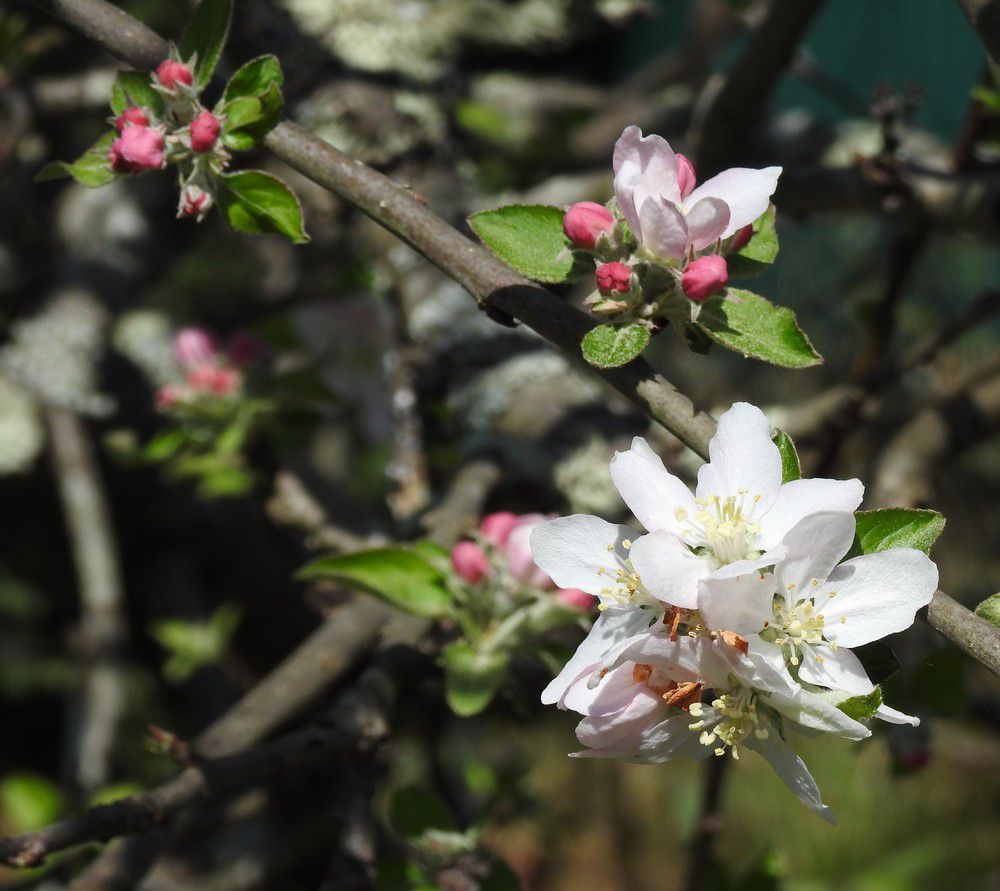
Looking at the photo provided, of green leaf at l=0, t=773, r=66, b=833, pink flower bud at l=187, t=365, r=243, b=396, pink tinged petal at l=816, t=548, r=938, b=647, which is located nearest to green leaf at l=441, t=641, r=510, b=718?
pink tinged petal at l=816, t=548, r=938, b=647

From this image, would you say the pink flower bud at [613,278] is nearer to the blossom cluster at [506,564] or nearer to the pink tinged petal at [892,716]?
the pink tinged petal at [892,716]

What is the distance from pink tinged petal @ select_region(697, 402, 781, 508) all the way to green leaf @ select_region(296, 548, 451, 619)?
428mm

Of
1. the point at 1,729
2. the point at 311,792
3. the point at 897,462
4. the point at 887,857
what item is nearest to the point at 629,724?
the point at 897,462

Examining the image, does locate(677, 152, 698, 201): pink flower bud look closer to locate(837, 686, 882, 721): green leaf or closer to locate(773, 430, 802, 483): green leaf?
locate(773, 430, 802, 483): green leaf

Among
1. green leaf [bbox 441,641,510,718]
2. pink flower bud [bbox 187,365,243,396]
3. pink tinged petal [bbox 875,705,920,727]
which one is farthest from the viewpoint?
pink flower bud [bbox 187,365,243,396]

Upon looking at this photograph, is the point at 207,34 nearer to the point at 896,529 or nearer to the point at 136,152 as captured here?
the point at 136,152

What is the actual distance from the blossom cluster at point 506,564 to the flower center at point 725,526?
0.36m

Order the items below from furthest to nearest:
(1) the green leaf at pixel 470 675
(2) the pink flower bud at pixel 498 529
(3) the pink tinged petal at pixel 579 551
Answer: (2) the pink flower bud at pixel 498 529
(1) the green leaf at pixel 470 675
(3) the pink tinged petal at pixel 579 551

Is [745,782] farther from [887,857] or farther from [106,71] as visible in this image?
[106,71]

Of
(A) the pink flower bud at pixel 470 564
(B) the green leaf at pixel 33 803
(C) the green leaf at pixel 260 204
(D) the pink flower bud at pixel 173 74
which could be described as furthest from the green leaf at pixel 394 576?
(B) the green leaf at pixel 33 803

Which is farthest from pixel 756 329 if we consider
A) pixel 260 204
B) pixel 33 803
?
pixel 33 803

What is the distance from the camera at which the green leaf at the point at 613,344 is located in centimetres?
61

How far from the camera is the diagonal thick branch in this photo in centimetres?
63

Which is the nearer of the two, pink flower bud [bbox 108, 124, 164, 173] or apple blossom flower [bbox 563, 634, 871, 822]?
apple blossom flower [bbox 563, 634, 871, 822]
